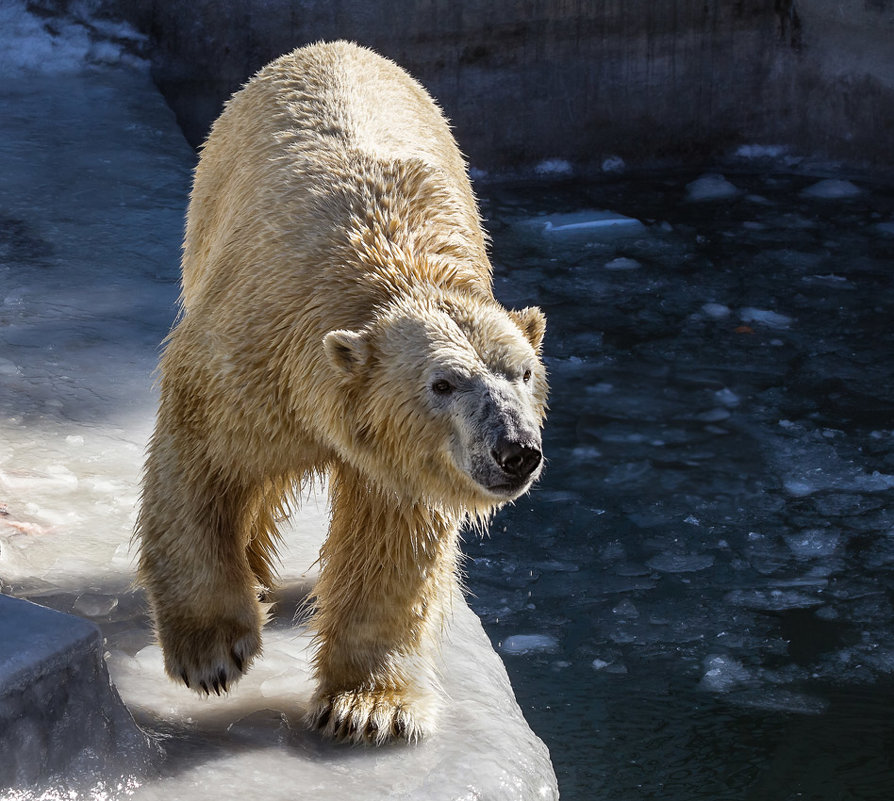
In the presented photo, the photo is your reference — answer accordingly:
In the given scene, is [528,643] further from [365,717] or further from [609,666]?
[365,717]

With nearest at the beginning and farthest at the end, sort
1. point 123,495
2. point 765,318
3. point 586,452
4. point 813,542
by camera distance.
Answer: point 123,495 → point 813,542 → point 586,452 → point 765,318

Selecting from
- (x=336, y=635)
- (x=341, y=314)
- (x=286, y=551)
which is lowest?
(x=286, y=551)

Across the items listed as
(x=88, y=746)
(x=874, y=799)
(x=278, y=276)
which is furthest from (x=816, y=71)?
(x=88, y=746)

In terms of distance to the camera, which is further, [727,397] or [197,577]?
[727,397]

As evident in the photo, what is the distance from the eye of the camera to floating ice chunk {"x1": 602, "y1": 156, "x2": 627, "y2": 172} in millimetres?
8898

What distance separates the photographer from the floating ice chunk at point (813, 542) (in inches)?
196

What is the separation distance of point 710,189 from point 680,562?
13.8 feet

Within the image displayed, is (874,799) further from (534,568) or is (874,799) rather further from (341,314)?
(341,314)

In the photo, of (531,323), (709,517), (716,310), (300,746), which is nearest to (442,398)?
(531,323)

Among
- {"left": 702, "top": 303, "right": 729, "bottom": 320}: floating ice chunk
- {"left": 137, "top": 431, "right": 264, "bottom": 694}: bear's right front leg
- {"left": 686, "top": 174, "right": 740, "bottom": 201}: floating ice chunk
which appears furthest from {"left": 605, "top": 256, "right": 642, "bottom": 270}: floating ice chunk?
{"left": 137, "top": 431, "right": 264, "bottom": 694}: bear's right front leg

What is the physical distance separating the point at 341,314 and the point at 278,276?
0.71 ft

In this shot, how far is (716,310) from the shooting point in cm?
688

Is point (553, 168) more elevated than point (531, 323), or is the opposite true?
point (531, 323)

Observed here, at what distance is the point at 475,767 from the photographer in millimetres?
2742
